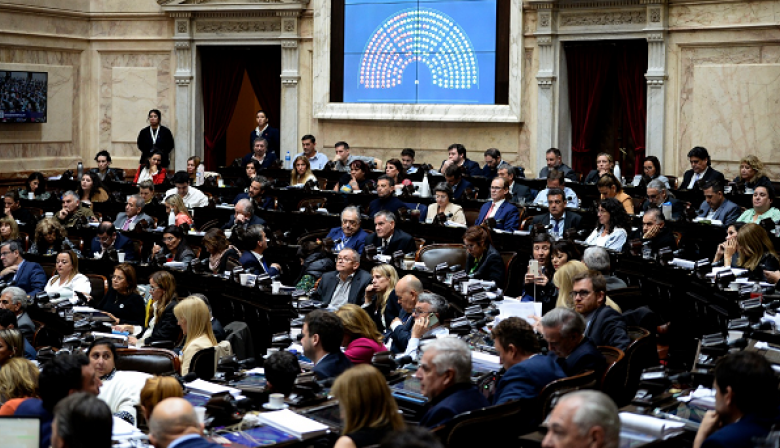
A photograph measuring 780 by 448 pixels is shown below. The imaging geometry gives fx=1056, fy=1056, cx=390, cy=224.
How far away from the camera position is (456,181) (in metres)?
11.6

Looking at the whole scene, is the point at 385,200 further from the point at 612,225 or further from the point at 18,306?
the point at 18,306

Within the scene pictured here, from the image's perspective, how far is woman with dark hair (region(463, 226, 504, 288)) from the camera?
8.27 metres

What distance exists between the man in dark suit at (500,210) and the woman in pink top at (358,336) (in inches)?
163

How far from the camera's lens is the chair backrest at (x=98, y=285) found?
28.6 feet

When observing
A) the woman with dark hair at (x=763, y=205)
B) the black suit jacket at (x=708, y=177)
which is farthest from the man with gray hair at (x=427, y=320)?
the black suit jacket at (x=708, y=177)

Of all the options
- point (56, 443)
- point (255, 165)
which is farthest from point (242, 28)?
point (56, 443)

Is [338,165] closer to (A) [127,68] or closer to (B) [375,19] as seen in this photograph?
(B) [375,19]

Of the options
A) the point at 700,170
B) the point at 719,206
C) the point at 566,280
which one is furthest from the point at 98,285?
the point at 700,170

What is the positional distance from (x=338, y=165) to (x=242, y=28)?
3356 mm

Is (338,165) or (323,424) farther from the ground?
(338,165)

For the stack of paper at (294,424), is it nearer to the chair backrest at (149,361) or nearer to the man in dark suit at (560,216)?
the chair backrest at (149,361)

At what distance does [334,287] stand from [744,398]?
4.53 m

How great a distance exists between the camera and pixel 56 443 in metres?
3.52

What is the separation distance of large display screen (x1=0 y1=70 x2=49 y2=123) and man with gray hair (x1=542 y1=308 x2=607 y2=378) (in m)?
11.9
